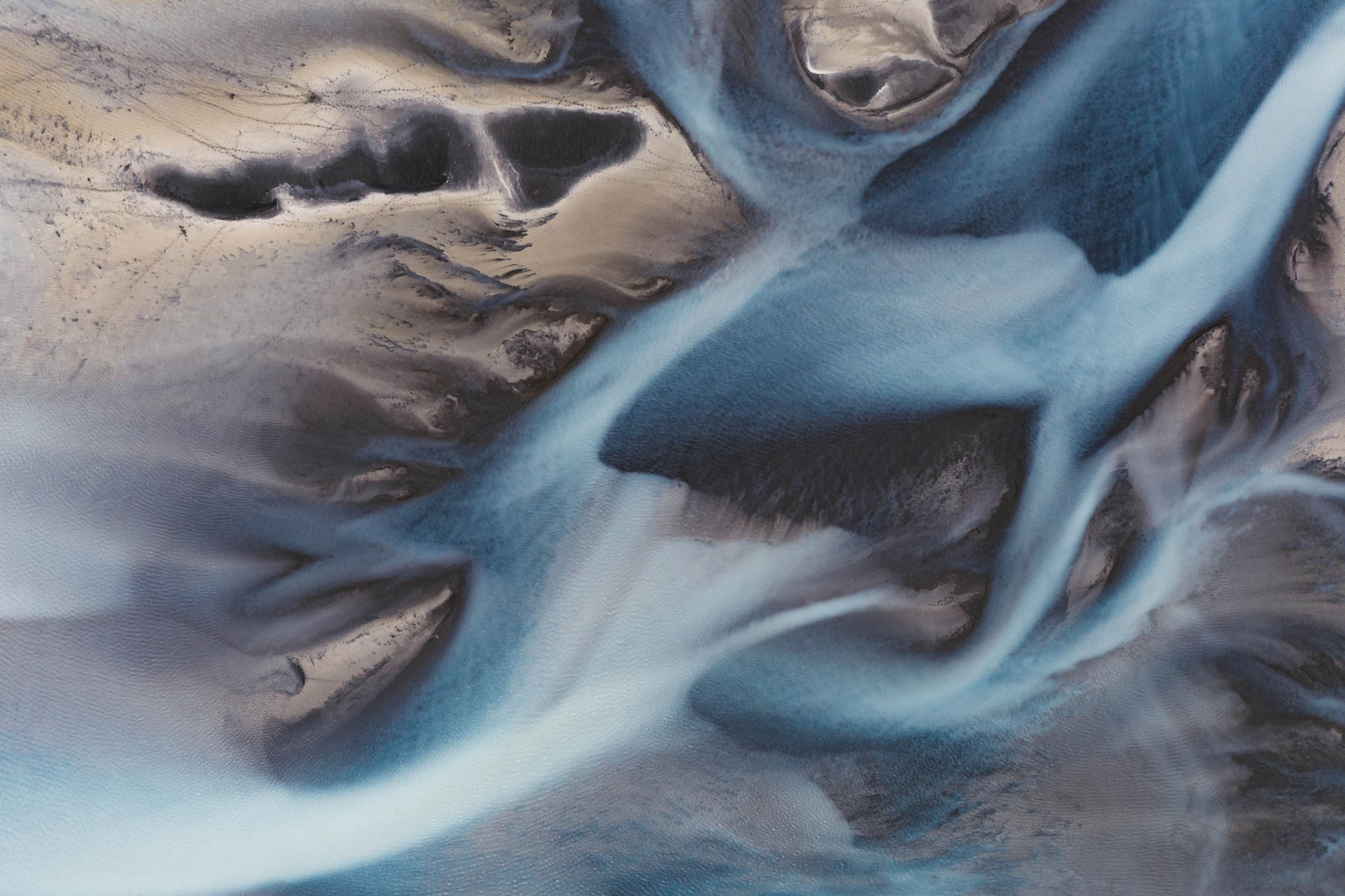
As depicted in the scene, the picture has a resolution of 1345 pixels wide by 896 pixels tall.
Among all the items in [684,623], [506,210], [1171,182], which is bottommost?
[684,623]

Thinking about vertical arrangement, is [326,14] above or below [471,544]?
above

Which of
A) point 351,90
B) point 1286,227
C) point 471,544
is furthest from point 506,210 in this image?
point 1286,227

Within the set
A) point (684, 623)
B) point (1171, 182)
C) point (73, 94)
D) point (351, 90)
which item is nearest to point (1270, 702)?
point (1171, 182)

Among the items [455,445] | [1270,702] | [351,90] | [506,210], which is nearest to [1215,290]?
[1270,702]

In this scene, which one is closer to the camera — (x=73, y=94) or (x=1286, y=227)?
(x=73, y=94)

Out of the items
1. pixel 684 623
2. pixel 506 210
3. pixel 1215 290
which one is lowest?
pixel 684 623

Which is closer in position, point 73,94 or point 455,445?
point 73,94

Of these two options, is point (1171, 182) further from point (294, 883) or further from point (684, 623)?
point (294, 883)

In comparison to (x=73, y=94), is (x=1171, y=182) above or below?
below

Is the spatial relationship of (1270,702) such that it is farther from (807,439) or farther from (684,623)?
(684,623)
